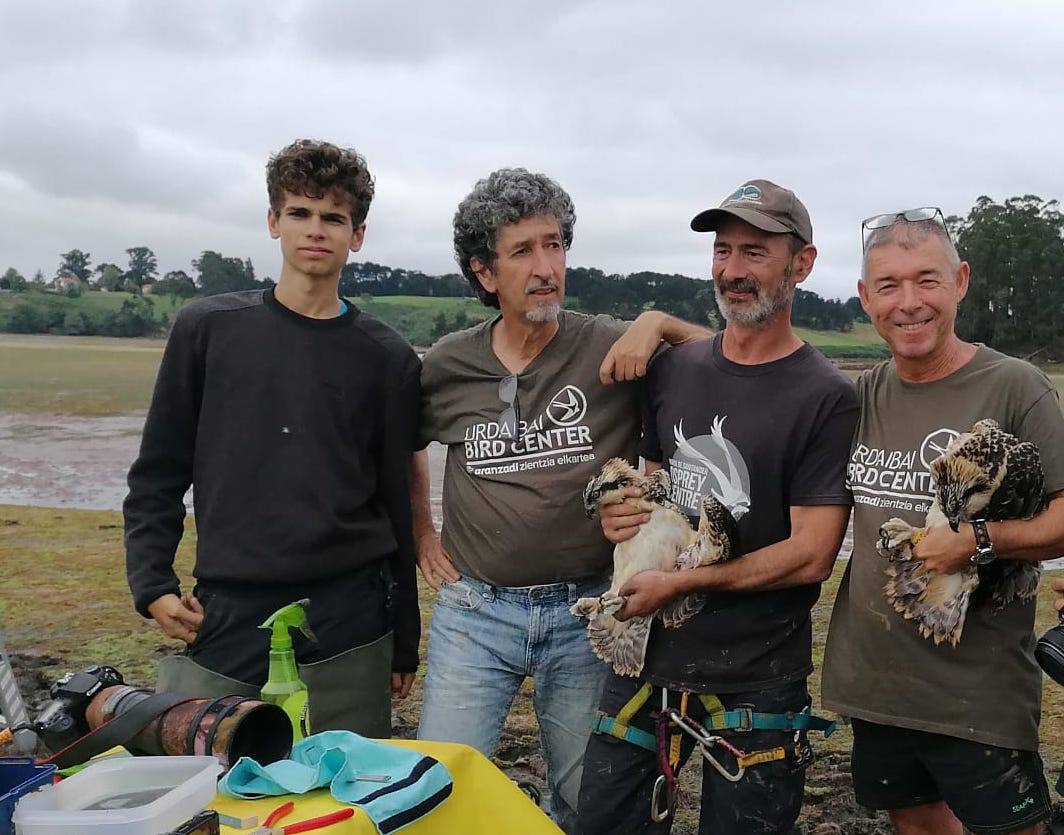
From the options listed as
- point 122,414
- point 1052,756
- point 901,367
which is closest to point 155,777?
point 901,367

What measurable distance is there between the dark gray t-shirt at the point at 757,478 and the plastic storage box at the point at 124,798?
5.07 ft

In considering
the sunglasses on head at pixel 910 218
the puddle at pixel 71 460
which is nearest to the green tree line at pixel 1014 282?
the sunglasses on head at pixel 910 218

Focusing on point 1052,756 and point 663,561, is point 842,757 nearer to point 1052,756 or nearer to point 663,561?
point 1052,756

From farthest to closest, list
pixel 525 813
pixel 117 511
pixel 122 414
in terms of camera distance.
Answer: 1. pixel 122 414
2. pixel 117 511
3. pixel 525 813

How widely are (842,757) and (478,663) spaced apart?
2486 millimetres

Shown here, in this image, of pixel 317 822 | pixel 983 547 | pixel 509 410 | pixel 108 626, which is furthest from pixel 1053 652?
pixel 108 626

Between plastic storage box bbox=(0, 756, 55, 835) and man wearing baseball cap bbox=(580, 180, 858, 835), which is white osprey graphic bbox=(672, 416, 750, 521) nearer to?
man wearing baseball cap bbox=(580, 180, 858, 835)

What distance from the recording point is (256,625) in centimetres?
311

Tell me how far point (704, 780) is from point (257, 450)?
1687 mm

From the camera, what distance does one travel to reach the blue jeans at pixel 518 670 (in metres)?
3.22

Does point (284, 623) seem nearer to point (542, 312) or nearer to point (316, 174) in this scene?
point (542, 312)

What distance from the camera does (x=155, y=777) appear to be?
183cm

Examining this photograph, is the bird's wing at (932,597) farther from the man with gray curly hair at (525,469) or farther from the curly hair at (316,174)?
the curly hair at (316,174)

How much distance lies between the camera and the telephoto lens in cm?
256
